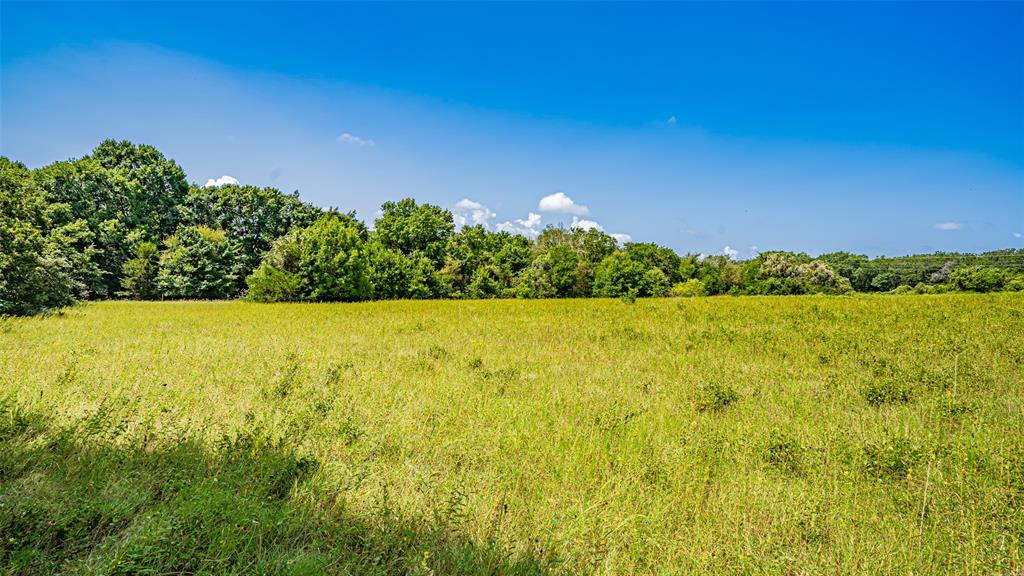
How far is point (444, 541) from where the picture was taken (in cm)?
302

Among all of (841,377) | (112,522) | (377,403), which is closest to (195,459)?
(112,522)

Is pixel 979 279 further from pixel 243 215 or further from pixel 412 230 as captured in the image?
pixel 243 215

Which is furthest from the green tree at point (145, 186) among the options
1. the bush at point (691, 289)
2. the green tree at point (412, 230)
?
the bush at point (691, 289)

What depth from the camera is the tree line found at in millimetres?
34750

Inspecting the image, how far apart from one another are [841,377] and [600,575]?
707 cm

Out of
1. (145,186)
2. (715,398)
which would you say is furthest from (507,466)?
(145,186)

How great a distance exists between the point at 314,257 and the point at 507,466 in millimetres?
35572

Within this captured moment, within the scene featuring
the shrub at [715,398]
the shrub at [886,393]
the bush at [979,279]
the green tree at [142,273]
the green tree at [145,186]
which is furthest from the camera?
the green tree at [145,186]

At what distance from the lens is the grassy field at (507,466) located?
2.84m

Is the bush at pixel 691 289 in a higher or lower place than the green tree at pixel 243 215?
lower

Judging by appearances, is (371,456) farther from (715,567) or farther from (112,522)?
(715,567)

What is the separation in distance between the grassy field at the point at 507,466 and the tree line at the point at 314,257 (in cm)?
2049

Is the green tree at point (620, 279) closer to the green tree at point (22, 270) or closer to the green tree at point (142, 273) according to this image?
the green tree at point (22, 270)

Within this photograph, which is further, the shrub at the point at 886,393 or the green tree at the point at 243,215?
the green tree at the point at 243,215
